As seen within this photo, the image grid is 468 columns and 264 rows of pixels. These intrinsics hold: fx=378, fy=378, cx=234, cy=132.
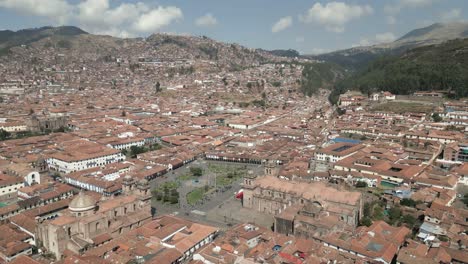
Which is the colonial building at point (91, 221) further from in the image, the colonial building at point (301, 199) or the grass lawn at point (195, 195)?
the colonial building at point (301, 199)

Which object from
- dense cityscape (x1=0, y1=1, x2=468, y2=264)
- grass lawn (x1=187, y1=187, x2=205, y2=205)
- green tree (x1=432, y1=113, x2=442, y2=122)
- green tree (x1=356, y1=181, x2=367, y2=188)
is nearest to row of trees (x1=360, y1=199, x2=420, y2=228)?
dense cityscape (x1=0, y1=1, x2=468, y2=264)

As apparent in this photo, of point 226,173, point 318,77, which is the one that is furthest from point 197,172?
point 318,77

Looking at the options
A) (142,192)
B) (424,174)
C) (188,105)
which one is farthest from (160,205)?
(188,105)

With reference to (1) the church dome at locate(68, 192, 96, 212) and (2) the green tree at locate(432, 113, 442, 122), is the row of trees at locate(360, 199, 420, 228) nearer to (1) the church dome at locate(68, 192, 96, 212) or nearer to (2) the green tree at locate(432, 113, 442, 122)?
(1) the church dome at locate(68, 192, 96, 212)

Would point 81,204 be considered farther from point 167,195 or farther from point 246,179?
point 246,179

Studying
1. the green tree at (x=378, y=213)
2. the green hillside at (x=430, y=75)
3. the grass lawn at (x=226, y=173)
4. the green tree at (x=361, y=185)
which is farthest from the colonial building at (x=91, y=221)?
the green hillside at (x=430, y=75)

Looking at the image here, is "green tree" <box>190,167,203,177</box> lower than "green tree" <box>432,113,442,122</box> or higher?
lower
